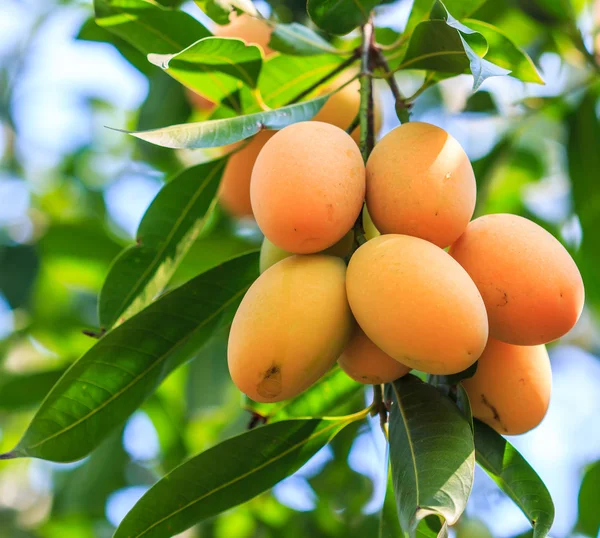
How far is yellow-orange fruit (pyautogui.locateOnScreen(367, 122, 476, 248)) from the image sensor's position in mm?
837

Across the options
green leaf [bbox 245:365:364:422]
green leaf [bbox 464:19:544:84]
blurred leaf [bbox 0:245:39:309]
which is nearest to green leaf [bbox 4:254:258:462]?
green leaf [bbox 245:365:364:422]

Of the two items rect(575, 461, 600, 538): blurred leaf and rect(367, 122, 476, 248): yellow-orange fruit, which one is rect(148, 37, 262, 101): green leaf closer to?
rect(367, 122, 476, 248): yellow-orange fruit

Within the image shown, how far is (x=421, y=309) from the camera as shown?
78 centimetres

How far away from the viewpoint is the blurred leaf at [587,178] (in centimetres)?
177

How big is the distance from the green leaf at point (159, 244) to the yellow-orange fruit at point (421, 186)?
41 cm

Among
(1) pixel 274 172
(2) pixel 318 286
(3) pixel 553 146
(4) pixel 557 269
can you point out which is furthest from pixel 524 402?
(3) pixel 553 146

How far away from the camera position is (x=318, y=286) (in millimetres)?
829

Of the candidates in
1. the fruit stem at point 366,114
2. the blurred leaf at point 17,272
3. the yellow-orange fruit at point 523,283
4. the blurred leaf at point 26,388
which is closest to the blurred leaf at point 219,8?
the fruit stem at point 366,114

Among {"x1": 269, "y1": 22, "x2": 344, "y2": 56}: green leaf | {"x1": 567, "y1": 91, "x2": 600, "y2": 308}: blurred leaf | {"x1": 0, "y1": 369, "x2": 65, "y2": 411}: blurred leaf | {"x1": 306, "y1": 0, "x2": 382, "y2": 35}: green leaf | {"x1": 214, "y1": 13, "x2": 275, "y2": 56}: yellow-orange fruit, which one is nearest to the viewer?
{"x1": 306, "y1": 0, "x2": 382, "y2": 35}: green leaf

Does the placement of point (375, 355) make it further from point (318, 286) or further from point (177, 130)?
point (177, 130)

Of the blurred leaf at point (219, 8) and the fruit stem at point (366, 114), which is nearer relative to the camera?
the fruit stem at point (366, 114)

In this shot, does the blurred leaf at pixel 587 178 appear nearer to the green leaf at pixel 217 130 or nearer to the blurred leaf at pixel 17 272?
the green leaf at pixel 217 130

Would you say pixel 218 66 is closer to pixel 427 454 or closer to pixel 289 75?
pixel 289 75

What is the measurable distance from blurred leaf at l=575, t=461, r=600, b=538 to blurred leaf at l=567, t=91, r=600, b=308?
0.50 meters
